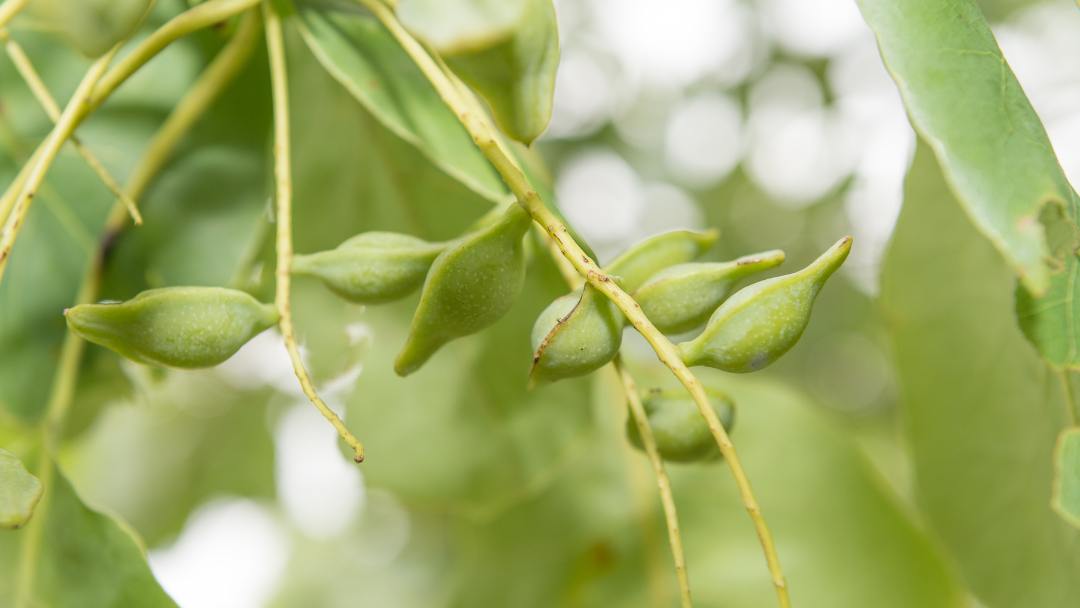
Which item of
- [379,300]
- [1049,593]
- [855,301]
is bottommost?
[855,301]

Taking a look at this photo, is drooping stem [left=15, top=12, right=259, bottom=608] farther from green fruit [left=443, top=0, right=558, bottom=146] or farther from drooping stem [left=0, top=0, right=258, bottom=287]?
green fruit [left=443, top=0, right=558, bottom=146]

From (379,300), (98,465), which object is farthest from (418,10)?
(98,465)

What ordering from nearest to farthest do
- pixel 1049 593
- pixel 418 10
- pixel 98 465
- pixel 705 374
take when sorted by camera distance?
pixel 418 10 < pixel 1049 593 < pixel 705 374 < pixel 98 465

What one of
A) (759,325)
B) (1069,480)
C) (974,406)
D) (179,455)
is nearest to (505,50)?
(759,325)

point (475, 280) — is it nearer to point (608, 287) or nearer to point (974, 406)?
point (608, 287)

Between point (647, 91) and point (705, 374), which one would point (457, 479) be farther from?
point (647, 91)

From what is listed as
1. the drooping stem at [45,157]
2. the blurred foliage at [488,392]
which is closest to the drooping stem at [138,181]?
the blurred foliage at [488,392]
